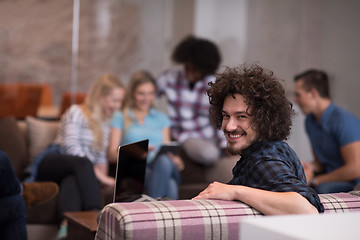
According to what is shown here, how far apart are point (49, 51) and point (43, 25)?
272 mm

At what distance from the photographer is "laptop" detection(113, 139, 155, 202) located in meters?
2.13

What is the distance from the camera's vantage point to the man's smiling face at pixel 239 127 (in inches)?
70.9

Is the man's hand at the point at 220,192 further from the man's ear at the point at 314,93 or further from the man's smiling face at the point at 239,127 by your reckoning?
the man's ear at the point at 314,93

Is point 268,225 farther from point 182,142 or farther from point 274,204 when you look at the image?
point 182,142

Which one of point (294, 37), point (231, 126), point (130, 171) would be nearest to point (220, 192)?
point (231, 126)

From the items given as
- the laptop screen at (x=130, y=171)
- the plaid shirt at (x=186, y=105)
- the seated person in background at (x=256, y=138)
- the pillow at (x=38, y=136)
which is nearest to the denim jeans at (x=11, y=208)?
the laptop screen at (x=130, y=171)

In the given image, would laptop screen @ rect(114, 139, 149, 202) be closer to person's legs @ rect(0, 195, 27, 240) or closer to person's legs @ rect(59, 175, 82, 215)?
person's legs @ rect(0, 195, 27, 240)

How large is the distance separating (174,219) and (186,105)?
2833mm

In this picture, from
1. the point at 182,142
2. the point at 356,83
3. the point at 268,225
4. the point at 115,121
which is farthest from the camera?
the point at 356,83

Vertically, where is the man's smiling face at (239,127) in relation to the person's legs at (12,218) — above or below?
above

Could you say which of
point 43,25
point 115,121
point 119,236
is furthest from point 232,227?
point 43,25

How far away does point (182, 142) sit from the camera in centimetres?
414

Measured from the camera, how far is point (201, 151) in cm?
402

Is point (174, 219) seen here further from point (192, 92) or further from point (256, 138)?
point (192, 92)
